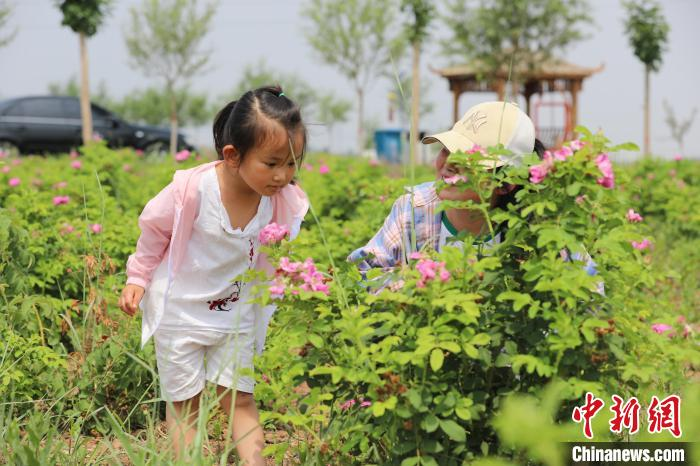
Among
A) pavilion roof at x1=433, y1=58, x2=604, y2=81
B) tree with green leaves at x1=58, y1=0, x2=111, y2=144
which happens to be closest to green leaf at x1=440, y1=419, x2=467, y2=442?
tree with green leaves at x1=58, y1=0, x2=111, y2=144

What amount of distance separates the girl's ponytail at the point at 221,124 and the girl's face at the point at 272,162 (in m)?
0.20

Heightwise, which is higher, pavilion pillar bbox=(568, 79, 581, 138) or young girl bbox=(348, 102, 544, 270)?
pavilion pillar bbox=(568, 79, 581, 138)

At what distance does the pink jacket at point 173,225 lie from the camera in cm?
236

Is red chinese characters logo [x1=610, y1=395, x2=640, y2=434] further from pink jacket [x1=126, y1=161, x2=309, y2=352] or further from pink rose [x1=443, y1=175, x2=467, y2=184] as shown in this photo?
pink jacket [x1=126, y1=161, x2=309, y2=352]

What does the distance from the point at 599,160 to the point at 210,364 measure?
1.34 metres

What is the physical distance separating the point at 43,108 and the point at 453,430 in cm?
1756

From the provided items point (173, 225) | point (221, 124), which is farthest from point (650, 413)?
point (221, 124)

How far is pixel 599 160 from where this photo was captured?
1664mm

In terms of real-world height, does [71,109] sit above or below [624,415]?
above

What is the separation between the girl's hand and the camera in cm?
236

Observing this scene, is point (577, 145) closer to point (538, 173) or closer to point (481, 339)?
point (538, 173)

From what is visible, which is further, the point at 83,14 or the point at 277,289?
the point at 83,14

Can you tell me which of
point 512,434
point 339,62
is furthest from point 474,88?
point 512,434

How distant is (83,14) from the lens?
42.0ft
